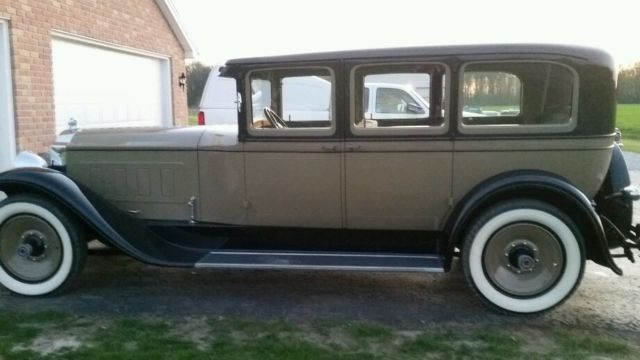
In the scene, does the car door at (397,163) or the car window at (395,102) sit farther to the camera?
the car window at (395,102)

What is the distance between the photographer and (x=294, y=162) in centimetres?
447

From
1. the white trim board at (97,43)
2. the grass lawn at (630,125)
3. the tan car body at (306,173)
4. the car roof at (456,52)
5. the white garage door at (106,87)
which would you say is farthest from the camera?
the grass lawn at (630,125)

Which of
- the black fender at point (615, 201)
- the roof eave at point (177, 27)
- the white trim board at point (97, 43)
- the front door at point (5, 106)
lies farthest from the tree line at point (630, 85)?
the front door at point (5, 106)

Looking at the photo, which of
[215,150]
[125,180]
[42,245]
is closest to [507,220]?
[215,150]

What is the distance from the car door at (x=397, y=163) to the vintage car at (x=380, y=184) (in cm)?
1

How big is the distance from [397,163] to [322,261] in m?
0.89

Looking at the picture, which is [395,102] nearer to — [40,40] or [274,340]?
[274,340]

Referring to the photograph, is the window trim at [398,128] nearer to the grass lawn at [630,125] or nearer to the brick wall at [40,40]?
the brick wall at [40,40]

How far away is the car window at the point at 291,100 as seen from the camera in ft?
14.8

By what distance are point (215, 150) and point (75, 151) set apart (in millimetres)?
1264

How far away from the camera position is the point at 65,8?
8.27m

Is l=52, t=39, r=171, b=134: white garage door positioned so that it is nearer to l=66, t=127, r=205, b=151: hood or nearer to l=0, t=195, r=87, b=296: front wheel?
l=66, t=127, r=205, b=151: hood

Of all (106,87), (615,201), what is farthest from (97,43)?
(615,201)

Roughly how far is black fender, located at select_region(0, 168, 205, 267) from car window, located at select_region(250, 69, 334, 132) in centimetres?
116
